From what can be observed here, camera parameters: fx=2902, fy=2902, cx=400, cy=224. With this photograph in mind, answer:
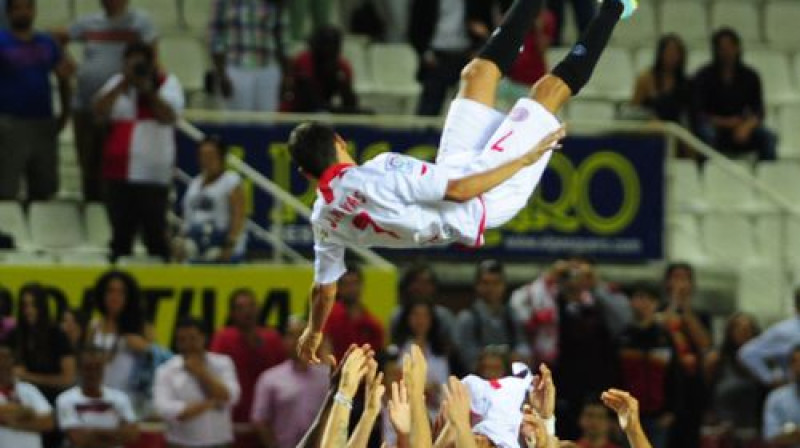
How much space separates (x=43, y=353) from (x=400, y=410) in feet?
22.7

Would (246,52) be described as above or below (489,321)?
above

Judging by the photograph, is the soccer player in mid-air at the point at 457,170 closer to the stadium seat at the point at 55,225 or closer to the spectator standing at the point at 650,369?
the spectator standing at the point at 650,369

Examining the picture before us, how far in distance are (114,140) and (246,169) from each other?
1.04m

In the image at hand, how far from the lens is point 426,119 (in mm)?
20266

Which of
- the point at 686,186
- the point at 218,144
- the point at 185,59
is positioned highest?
the point at 185,59

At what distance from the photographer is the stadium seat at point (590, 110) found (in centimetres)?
2227

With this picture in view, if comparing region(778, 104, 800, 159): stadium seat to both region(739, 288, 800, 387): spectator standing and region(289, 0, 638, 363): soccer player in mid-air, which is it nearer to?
region(739, 288, 800, 387): spectator standing

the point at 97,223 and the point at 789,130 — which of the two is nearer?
the point at 97,223

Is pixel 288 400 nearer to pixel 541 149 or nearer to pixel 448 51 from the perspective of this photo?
pixel 448 51

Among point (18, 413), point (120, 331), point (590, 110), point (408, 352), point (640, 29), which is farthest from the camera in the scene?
point (640, 29)

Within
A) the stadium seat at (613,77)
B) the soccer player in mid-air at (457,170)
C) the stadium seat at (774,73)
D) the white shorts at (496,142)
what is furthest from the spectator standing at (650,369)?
the white shorts at (496,142)

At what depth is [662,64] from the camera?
21.5 meters

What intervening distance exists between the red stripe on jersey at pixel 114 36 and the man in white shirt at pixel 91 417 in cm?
298

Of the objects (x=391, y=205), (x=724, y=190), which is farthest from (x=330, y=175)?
(x=724, y=190)
